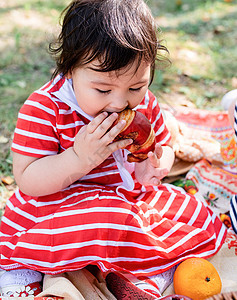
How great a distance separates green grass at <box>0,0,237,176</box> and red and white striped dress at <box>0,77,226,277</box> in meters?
0.65

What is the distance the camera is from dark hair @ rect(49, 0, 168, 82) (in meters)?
1.26

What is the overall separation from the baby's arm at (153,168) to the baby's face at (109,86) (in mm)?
226

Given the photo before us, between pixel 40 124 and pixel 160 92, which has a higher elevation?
pixel 40 124

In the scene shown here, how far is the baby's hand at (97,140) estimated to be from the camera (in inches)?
52.9

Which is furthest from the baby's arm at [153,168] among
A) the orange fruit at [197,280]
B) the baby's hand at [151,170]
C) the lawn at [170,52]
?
the lawn at [170,52]

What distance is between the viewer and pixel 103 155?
1.43 metres

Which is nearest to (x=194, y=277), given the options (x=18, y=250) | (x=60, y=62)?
(x=18, y=250)

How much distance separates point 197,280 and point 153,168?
1.43 feet

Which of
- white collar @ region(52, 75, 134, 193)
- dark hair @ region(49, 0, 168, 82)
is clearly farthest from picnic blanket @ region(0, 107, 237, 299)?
dark hair @ region(49, 0, 168, 82)

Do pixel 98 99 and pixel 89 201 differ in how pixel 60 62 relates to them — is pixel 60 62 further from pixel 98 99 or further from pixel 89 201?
pixel 89 201

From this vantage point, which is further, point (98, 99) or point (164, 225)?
point (164, 225)

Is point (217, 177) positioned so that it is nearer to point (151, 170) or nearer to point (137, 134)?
point (151, 170)

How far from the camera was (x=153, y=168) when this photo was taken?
1583 millimetres

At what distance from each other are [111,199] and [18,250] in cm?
38
